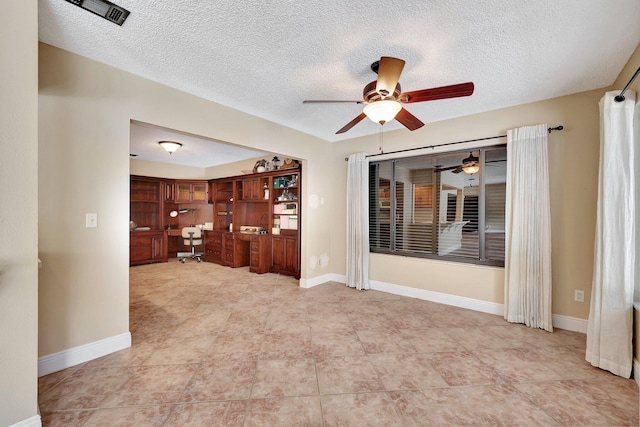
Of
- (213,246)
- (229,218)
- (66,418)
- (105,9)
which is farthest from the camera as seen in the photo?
(229,218)

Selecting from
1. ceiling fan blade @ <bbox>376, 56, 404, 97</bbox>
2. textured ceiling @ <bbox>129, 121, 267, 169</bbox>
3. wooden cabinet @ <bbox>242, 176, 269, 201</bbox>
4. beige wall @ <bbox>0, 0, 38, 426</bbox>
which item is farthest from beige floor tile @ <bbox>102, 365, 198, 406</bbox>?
wooden cabinet @ <bbox>242, 176, 269, 201</bbox>

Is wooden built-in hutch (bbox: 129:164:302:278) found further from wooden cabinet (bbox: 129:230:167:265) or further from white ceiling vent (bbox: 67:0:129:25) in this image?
white ceiling vent (bbox: 67:0:129:25)

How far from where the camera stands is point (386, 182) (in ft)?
14.5

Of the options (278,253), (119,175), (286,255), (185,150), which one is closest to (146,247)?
(185,150)

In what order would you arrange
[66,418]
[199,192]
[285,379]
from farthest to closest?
[199,192], [285,379], [66,418]

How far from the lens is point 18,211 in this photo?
1439mm

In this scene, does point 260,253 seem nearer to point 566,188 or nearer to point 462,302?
point 462,302

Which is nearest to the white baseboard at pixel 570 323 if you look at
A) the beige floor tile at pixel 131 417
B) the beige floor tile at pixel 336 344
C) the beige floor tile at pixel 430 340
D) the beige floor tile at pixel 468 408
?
the beige floor tile at pixel 430 340

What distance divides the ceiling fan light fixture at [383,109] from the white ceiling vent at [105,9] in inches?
74.3

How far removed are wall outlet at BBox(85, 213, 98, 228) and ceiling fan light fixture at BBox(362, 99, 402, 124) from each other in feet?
8.57

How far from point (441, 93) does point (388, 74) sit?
1.69 feet

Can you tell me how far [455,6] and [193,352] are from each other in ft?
11.2

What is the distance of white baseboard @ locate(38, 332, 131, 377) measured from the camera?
2039mm

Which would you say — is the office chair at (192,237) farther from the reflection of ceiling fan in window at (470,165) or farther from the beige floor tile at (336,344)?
the reflection of ceiling fan in window at (470,165)
